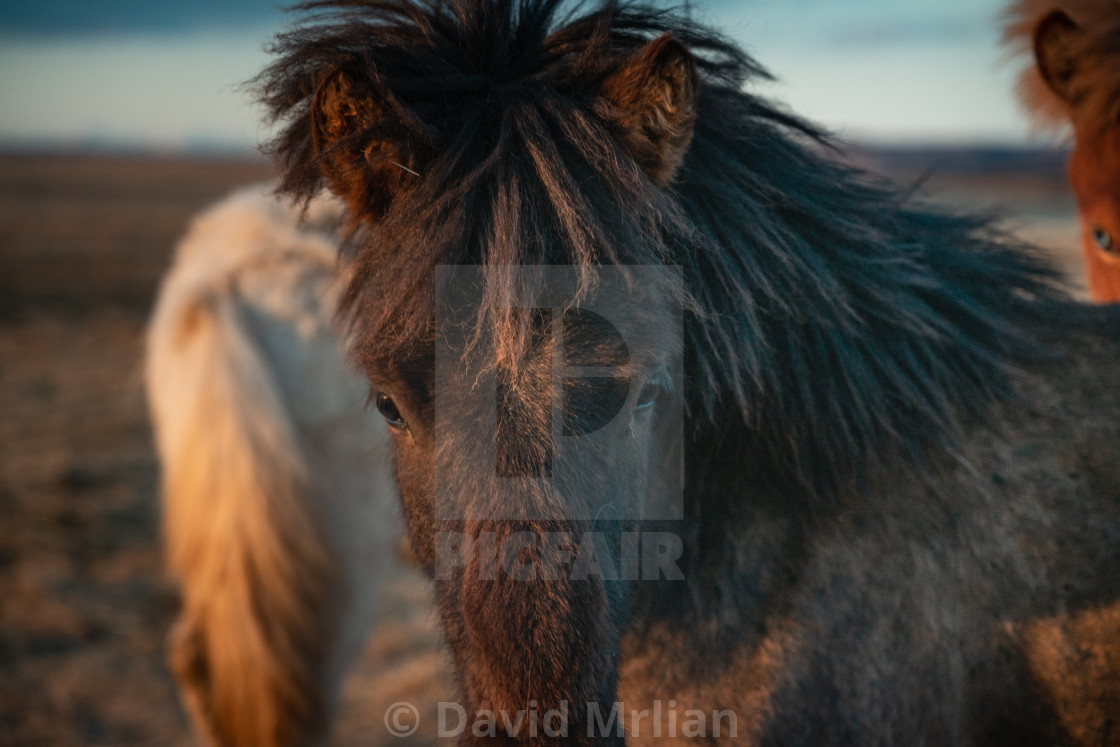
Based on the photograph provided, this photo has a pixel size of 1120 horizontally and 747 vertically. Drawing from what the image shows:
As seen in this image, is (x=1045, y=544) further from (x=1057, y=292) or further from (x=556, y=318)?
(x=556, y=318)

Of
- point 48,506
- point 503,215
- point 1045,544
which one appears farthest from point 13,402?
point 1045,544

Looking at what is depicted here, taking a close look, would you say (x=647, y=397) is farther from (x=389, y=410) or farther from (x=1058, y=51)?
(x=1058, y=51)

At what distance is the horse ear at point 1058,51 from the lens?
280 centimetres

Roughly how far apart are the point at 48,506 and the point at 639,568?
6.02 metres

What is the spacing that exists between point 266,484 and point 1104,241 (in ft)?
12.5

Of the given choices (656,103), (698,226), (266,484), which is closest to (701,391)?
(698,226)

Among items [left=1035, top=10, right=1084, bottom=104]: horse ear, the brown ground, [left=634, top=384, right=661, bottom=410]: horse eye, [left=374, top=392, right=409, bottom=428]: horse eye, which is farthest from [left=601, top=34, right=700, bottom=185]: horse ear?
[left=1035, top=10, right=1084, bottom=104]: horse ear

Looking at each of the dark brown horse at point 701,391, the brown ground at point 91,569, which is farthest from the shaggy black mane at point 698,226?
the brown ground at point 91,569

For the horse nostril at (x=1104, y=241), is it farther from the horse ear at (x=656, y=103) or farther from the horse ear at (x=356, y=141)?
the horse ear at (x=356, y=141)

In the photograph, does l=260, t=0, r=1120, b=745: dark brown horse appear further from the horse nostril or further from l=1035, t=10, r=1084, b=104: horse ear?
l=1035, t=10, r=1084, b=104: horse ear

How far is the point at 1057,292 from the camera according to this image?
6.75 feet

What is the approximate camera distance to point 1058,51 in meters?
2.87

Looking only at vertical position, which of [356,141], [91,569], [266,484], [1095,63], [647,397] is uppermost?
[1095,63]

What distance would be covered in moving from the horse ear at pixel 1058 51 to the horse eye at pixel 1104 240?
0.59 metres
